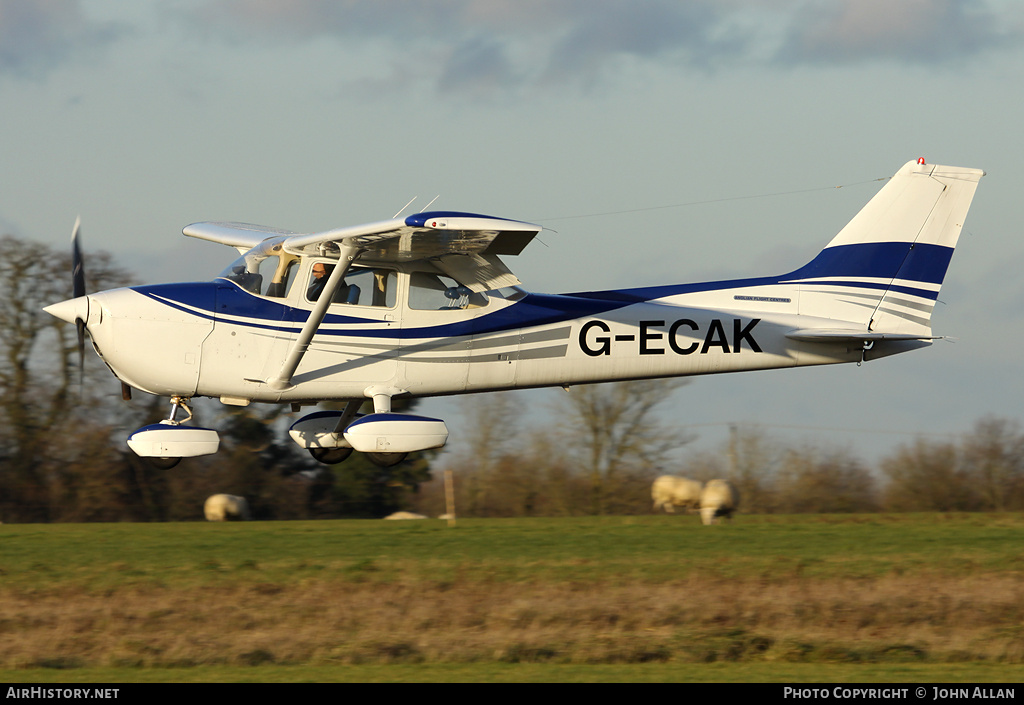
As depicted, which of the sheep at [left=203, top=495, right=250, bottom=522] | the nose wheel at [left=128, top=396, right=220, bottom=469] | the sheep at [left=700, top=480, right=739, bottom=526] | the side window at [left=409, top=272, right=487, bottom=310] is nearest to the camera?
the nose wheel at [left=128, top=396, right=220, bottom=469]

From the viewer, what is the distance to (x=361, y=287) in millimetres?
12117

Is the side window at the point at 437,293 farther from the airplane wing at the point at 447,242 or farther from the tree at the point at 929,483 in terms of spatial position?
the tree at the point at 929,483

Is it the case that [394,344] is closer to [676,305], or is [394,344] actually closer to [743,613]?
[676,305]

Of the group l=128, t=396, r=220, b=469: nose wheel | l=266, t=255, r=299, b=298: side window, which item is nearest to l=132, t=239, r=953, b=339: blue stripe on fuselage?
l=266, t=255, r=299, b=298: side window

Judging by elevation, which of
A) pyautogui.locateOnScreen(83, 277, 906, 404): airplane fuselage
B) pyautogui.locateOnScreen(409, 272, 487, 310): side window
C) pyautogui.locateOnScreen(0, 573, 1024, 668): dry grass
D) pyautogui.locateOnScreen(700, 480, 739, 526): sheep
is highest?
pyautogui.locateOnScreen(409, 272, 487, 310): side window

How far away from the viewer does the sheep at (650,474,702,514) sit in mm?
29469

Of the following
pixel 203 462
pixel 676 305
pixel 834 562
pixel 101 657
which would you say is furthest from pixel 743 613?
pixel 203 462

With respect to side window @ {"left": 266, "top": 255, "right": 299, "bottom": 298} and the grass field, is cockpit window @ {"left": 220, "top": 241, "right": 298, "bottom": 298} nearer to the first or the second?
side window @ {"left": 266, "top": 255, "right": 299, "bottom": 298}

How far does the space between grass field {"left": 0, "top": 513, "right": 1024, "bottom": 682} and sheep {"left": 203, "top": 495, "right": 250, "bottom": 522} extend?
25.2 ft

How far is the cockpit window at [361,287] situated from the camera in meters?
12.0

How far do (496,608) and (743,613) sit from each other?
2.88m

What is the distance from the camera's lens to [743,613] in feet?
43.6

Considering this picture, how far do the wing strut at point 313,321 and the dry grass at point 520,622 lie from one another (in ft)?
9.07

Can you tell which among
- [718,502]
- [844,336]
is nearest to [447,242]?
[844,336]
